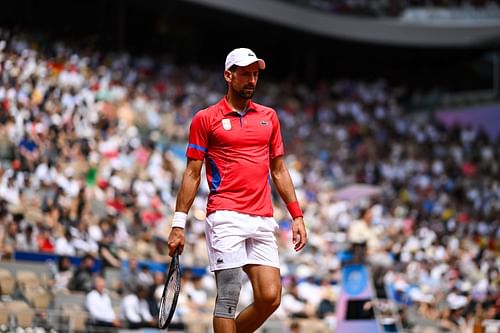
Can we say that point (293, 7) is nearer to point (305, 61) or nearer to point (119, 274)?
point (305, 61)

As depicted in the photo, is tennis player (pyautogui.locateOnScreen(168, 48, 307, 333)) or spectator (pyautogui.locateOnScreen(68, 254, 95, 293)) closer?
tennis player (pyautogui.locateOnScreen(168, 48, 307, 333))

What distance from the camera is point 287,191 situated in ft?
24.9

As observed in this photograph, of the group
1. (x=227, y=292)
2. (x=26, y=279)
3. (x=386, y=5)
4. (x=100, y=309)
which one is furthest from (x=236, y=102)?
(x=386, y=5)

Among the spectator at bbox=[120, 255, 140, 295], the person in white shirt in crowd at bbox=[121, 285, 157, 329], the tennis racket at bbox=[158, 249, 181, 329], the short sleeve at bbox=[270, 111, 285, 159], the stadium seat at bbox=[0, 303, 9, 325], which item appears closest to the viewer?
the tennis racket at bbox=[158, 249, 181, 329]

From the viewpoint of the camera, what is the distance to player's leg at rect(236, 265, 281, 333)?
7.22 m

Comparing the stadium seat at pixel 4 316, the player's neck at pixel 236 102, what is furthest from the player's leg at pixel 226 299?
the stadium seat at pixel 4 316

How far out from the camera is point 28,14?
30750 mm

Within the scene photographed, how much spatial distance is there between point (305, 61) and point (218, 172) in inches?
1264

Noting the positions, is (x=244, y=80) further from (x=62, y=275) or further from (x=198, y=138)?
(x=62, y=275)

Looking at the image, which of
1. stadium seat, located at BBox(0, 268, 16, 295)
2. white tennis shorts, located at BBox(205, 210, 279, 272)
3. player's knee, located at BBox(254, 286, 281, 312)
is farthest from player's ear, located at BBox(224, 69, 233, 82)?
stadium seat, located at BBox(0, 268, 16, 295)

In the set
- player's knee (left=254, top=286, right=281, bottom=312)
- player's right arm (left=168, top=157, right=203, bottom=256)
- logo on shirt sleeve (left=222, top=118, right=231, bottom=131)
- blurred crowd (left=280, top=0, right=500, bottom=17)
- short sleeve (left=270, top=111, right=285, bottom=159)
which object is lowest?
player's knee (left=254, top=286, right=281, bottom=312)

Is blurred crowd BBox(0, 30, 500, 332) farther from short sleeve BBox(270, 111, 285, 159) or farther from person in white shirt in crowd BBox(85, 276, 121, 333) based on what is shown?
short sleeve BBox(270, 111, 285, 159)

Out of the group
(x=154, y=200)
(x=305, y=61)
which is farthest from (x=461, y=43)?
(x=154, y=200)

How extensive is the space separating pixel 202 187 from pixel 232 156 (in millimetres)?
13172
